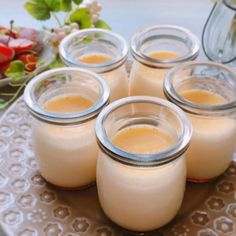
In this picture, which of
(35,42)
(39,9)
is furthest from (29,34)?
(39,9)

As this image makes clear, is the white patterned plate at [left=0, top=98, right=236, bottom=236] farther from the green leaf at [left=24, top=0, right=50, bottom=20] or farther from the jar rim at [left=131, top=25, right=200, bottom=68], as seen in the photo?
the green leaf at [left=24, top=0, right=50, bottom=20]

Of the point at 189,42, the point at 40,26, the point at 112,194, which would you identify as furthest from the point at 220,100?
the point at 40,26

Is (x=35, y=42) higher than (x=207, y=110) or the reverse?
the reverse

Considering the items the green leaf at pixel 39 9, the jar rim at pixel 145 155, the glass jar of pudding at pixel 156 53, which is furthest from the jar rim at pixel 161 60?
the green leaf at pixel 39 9

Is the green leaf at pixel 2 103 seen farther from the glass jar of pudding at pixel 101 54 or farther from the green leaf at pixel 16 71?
the glass jar of pudding at pixel 101 54

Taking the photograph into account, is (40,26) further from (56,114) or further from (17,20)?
(56,114)

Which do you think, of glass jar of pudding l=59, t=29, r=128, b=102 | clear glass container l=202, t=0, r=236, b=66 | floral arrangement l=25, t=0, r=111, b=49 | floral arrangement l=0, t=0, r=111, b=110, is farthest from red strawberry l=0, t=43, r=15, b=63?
clear glass container l=202, t=0, r=236, b=66

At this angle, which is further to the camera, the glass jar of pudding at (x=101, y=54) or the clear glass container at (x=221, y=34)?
the clear glass container at (x=221, y=34)

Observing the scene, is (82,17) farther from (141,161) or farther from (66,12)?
(141,161)
